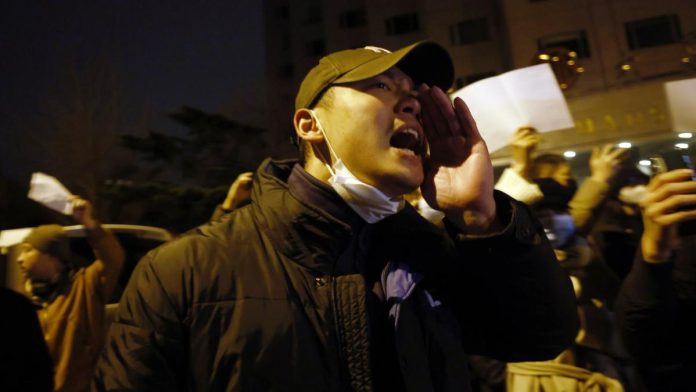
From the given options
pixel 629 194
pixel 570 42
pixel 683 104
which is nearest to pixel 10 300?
pixel 683 104

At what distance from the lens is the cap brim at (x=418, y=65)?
161 cm

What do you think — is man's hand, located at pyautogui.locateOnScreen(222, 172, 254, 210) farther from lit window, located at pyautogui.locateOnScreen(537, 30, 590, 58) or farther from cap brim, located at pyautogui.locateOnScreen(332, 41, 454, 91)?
lit window, located at pyautogui.locateOnScreen(537, 30, 590, 58)

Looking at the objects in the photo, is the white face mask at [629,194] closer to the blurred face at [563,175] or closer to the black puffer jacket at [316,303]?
the blurred face at [563,175]

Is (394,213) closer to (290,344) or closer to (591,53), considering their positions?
(290,344)

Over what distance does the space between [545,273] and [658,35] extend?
16680mm

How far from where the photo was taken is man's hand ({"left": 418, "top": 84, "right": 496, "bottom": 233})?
4.98 feet

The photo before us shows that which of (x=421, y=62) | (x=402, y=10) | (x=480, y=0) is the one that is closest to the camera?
(x=421, y=62)

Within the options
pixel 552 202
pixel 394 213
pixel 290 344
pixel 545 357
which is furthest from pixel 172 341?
pixel 552 202

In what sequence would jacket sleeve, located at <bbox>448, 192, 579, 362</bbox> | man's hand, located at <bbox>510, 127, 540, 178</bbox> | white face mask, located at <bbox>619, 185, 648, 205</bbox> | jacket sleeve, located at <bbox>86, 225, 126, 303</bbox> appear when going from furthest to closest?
jacket sleeve, located at <bbox>86, 225, 126, 303</bbox>
white face mask, located at <bbox>619, 185, 648, 205</bbox>
man's hand, located at <bbox>510, 127, 540, 178</bbox>
jacket sleeve, located at <bbox>448, 192, 579, 362</bbox>

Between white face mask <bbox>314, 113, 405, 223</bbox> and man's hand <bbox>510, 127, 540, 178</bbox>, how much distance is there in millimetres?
1690

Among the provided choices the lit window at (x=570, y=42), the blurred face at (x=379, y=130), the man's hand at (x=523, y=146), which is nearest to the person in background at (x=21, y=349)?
the blurred face at (x=379, y=130)

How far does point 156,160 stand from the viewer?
14.3 m

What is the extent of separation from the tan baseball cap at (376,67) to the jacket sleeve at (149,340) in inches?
33.3

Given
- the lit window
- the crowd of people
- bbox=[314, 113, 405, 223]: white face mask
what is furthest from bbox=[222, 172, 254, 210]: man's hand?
the lit window
